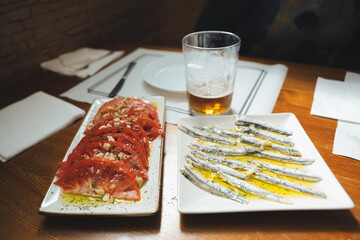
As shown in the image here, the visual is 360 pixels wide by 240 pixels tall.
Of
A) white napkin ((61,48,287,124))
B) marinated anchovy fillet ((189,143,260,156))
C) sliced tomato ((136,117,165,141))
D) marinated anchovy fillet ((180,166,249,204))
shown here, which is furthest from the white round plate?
marinated anchovy fillet ((180,166,249,204))

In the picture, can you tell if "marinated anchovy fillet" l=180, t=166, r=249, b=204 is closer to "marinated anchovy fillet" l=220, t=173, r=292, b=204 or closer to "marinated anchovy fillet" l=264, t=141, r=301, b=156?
"marinated anchovy fillet" l=220, t=173, r=292, b=204

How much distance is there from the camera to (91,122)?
997 millimetres

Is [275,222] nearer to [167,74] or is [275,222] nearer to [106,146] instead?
[106,146]

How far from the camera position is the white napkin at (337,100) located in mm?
1045

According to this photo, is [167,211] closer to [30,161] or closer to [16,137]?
[30,161]

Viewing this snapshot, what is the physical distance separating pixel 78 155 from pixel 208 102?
546 mm

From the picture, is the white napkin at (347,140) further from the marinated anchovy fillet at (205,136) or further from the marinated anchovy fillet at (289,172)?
the marinated anchovy fillet at (205,136)

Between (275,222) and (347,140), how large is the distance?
0.52 m

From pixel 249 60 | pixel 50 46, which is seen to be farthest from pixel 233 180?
pixel 50 46

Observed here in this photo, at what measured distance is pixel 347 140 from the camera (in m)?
0.91

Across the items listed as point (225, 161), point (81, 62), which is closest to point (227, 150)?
point (225, 161)

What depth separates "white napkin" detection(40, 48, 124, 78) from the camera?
1.58 m

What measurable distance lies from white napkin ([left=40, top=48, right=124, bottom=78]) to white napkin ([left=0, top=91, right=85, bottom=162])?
0.34 m

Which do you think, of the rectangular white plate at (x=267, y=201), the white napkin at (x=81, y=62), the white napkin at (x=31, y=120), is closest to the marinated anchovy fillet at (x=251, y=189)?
the rectangular white plate at (x=267, y=201)
